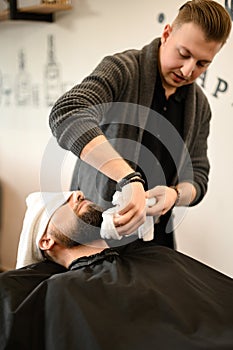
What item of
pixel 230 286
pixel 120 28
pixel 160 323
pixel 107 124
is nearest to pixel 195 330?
pixel 160 323

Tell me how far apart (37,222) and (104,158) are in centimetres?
47

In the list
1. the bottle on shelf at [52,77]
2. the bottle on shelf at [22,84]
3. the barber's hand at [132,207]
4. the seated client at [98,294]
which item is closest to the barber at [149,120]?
the barber's hand at [132,207]

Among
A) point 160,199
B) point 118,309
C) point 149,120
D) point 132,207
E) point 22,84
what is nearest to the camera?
point 132,207

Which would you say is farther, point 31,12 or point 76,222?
point 31,12

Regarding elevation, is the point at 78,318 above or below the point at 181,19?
below

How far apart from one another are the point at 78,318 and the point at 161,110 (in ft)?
2.09

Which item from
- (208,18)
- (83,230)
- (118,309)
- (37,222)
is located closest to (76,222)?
(83,230)

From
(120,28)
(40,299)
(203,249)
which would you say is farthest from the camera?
A: (120,28)

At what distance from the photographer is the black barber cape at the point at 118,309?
A: 1206 mm

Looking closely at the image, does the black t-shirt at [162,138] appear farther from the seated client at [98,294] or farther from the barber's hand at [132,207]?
the barber's hand at [132,207]

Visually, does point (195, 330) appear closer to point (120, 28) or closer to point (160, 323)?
point (160, 323)

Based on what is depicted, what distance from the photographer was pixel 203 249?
2262 millimetres

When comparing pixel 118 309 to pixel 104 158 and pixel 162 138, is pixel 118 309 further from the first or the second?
pixel 162 138

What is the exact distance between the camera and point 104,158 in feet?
3.87
